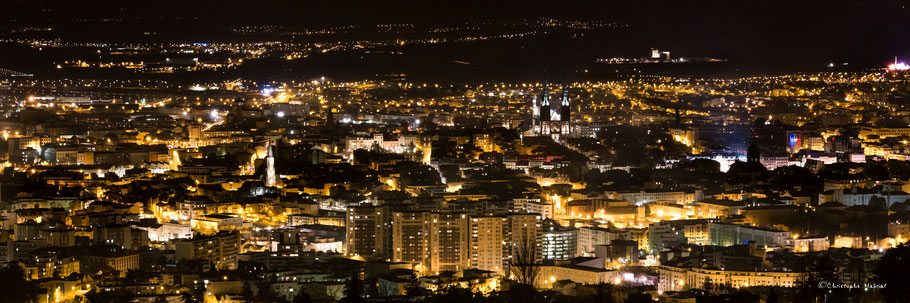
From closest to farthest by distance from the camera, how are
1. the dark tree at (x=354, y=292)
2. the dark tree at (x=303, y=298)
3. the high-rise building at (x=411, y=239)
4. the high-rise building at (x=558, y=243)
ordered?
the dark tree at (x=354, y=292) < the dark tree at (x=303, y=298) < the high-rise building at (x=411, y=239) < the high-rise building at (x=558, y=243)

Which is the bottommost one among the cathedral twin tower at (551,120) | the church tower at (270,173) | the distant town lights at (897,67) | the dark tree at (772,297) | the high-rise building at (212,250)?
the dark tree at (772,297)

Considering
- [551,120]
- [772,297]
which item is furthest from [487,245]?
[551,120]

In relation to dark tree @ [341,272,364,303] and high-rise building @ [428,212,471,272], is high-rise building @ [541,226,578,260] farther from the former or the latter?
dark tree @ [341,272,364,303]

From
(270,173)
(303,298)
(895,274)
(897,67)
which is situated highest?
(897,67)

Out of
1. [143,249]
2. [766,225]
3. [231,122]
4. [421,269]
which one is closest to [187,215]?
[143,249]

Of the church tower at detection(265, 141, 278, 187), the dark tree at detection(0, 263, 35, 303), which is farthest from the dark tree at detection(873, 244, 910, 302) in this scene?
the church tower at detection(265, 141, 278, 187)

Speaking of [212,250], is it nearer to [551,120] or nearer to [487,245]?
[487,245]

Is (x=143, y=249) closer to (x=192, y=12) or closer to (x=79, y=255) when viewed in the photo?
(x=79, y=255)

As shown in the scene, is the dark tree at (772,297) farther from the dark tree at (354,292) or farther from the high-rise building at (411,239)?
the high-rise building at (411,239)

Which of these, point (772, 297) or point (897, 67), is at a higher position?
point (897, 67)

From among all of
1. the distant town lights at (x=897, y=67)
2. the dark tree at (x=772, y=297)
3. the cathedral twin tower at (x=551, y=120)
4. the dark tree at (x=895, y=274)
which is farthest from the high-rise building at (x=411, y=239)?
the distant town lights at (x=897, y=67)

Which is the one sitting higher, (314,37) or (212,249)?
(314,37)
